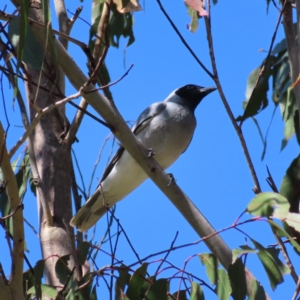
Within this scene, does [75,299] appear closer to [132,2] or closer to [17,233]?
[17,233]

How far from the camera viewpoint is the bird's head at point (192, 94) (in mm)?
4555

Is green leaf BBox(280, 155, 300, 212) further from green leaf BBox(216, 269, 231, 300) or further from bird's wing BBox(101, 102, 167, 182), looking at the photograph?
A: bird's wing BBox(101, 102, 167, 182)

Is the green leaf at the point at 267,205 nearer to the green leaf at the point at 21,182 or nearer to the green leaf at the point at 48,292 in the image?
the green leaf at the point at 48,292

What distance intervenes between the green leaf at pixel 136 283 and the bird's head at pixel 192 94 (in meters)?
2.33

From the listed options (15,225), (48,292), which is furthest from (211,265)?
(15,225)

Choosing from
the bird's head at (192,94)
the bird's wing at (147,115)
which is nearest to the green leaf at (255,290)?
the bird's wing at (147,115)

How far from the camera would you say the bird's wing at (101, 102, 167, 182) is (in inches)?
154

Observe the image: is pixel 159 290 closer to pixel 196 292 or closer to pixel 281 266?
pixel 196 292

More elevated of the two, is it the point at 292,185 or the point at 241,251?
the point at 292,185

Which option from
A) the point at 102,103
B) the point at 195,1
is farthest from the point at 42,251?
the point at 195,1

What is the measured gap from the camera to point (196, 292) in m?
2.22

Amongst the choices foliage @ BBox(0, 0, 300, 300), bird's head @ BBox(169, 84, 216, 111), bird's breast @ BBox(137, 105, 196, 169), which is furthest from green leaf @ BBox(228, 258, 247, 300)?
bird's head @ BBox(169, 84, 216, 111)

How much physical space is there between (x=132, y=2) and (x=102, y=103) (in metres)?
0.59

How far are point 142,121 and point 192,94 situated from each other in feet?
2.71
